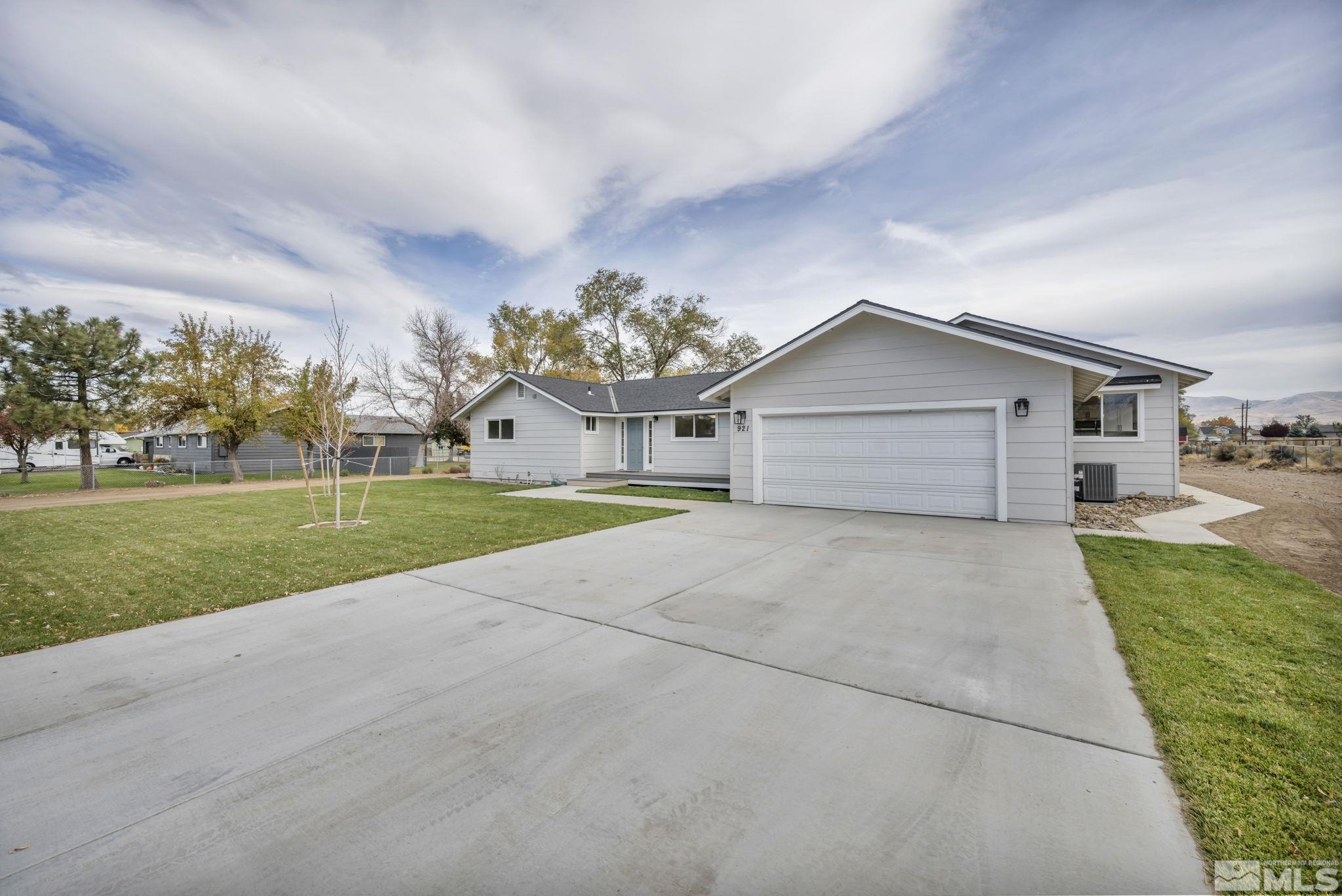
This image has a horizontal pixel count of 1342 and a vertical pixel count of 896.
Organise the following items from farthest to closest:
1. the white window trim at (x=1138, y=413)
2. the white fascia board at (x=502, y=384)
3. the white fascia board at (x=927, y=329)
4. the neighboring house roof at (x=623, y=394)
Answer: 1. the white fascia board at (x=502, y=384)
2. the neighboring house roof at (x=623, y=394)
3. the white window trim at (x=1138, y=413)
4. the white fascia board at (x=927, y=329)

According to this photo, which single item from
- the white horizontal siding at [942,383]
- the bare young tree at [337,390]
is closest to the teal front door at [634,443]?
the white horizontal siding at [942,383]

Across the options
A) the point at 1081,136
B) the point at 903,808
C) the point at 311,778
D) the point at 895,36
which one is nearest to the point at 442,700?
the point at 311,778

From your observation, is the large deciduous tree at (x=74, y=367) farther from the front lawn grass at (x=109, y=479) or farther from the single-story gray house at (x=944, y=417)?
the single-story gray house at (x=944, y=417)

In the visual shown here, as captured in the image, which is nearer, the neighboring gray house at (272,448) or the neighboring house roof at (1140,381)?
the neighboring house roof at (1140,381)

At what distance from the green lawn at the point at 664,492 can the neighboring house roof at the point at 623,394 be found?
2716 millimetres

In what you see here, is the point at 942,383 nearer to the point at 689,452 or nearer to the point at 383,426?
the point at 689,452

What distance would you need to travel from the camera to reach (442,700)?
10.3ft

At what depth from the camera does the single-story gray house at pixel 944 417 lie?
355 inches

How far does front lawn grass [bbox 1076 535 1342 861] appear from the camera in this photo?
204 cm

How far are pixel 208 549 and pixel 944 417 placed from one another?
12433mm

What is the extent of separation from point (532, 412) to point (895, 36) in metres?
14.8

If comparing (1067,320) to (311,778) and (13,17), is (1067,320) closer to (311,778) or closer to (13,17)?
(311,778)

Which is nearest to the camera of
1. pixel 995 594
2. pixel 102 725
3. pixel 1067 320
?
pixel 102 725

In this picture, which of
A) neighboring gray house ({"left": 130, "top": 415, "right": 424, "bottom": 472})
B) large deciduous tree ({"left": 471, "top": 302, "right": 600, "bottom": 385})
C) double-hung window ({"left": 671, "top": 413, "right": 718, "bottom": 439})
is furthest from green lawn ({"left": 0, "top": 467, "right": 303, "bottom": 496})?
double-hung window ({"left": 671, "top": 413, "right": 718, "bottom": 439})
